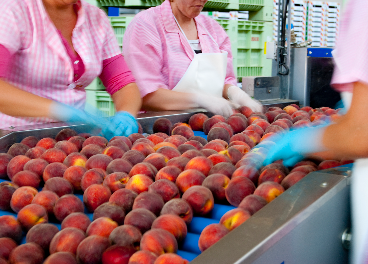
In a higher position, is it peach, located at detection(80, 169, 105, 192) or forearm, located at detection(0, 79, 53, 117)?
forearm, located at detection(0, 79, 53, 117)

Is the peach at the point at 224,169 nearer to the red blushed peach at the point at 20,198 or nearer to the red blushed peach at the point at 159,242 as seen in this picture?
the red blushed peach at the point at 159,242

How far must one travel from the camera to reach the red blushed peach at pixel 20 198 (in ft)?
3.26

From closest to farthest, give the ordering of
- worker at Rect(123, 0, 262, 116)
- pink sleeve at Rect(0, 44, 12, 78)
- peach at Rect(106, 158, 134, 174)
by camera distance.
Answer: peach at Rect(106, 158, 134, 174) < pink sleeve at Rect(0, 44, 12, 78) < worker at Rect(123, 0, 262, 116)

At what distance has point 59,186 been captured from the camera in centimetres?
106

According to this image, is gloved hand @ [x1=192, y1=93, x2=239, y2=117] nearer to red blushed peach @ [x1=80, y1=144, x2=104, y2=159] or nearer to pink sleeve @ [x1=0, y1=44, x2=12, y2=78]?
red blushed peach @ [x1=80, y1=144, x2=104, y2=159]

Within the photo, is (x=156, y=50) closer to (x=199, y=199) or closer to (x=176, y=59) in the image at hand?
(x=176, y=59)

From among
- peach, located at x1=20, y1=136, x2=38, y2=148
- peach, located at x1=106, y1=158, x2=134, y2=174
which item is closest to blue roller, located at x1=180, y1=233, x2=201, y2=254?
peach, located at x1=106, y1=158, x2=134, y2=174

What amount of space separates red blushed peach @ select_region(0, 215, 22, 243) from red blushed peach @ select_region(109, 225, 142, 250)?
23cm

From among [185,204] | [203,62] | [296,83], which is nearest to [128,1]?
[203,62]

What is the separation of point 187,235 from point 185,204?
72 mm

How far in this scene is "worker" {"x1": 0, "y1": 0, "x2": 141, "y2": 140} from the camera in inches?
65.9

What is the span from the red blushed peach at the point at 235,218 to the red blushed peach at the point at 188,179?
221mm

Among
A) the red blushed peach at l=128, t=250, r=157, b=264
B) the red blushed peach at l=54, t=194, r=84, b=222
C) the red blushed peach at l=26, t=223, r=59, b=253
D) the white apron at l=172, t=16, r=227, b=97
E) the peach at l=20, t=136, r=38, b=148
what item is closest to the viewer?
the red blushed peach at l=128, t=250, r=157, b=264

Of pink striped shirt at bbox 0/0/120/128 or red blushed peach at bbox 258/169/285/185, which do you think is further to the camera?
pink striped shirt at bbox 0/0/120/128
